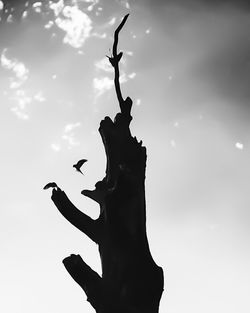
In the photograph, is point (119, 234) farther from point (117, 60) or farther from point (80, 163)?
point (117, 60)

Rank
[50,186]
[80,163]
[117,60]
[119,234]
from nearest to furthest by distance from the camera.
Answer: [119,234] → [50,186] → [80,163] → [117,60]

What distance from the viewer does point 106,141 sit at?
193 inches

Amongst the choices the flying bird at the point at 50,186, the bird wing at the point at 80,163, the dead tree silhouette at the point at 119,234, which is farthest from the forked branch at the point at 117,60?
the flying bird at the point at 50,186

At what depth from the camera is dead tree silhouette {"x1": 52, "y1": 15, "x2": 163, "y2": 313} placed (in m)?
4.02

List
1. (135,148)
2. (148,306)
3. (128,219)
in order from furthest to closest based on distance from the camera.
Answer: (135,148)
(128,219)
(148,306)

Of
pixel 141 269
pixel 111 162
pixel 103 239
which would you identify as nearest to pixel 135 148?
pixel 111 162

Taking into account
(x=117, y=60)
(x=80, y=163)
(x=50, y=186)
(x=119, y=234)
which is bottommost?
(x=119, y=234)

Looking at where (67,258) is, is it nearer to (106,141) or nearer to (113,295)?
(113,295)

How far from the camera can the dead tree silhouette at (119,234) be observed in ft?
13.2

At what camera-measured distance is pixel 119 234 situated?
4.33 metres

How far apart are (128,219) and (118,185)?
407 mm

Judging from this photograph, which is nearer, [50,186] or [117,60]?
[50,186]

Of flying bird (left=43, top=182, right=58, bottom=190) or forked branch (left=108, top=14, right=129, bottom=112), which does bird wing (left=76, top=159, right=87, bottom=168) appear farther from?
forked branch (left=108, top=14, right=129, bottom=112)

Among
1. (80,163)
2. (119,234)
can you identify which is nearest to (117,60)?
(80,163)
